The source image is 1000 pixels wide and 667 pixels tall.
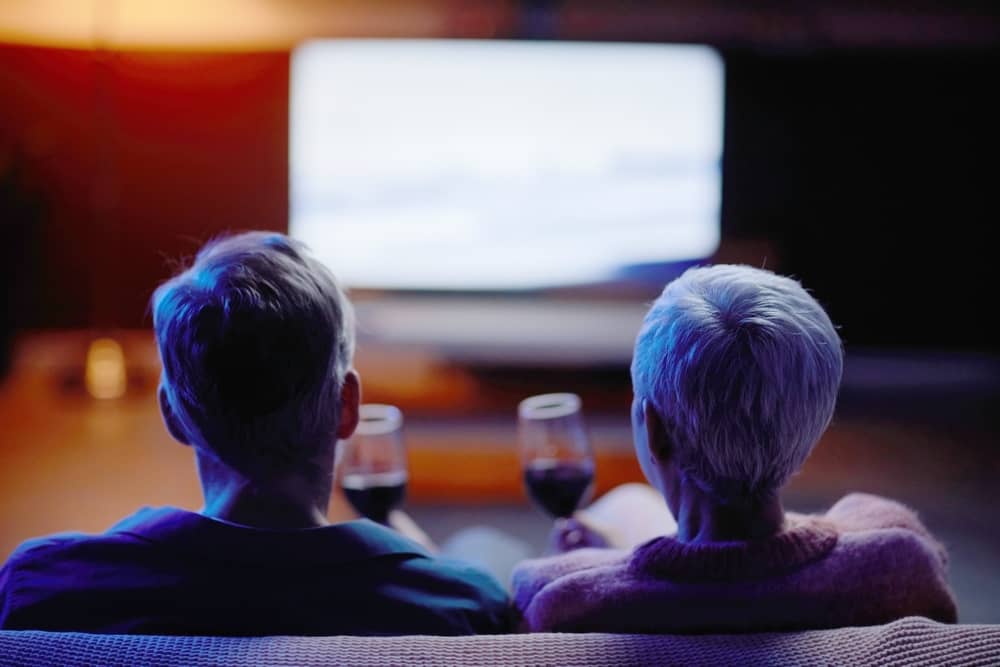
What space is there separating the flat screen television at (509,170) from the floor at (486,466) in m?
0.68

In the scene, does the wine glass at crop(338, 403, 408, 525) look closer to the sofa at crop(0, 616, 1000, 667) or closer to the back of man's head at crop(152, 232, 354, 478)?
the back of man's head at crop(152, 232, 354, 478)

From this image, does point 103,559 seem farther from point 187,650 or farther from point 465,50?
point 465,50

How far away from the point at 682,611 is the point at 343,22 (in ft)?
12.5

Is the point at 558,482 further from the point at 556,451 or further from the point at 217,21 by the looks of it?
the point at 217,21

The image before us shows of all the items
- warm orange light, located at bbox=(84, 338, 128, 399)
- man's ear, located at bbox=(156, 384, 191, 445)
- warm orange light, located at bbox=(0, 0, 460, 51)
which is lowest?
warm orange light, located at bbox=(84, 338, 128, 399)

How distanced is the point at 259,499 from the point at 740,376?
50 cm

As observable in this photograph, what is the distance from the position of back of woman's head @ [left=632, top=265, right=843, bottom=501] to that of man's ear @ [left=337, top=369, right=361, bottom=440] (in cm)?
31

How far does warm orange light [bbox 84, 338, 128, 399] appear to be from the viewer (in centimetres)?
368

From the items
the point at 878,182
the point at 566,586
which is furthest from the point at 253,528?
the point at 878,182

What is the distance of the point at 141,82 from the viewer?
167 inches

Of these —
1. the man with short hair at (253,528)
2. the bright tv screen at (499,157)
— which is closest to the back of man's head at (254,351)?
the man with short hair at (253,528)

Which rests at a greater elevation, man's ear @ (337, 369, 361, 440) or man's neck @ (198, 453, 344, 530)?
man's ear @ (337, 369, 361, 440)

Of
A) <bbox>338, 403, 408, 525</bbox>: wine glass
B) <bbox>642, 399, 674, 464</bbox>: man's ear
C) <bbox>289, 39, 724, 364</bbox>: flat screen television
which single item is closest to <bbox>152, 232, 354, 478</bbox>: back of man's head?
<bbox>338, 403, 408, 525</bbox>: wine glass

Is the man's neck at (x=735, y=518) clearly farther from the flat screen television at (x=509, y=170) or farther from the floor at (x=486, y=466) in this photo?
the flat screen television at (x=509, y=170)
